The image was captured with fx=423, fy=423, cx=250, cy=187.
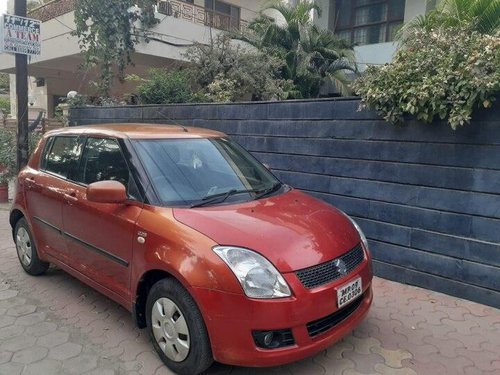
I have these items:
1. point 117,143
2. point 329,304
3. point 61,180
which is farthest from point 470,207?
point 61,180

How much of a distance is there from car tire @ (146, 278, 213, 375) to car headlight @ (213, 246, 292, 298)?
36cm

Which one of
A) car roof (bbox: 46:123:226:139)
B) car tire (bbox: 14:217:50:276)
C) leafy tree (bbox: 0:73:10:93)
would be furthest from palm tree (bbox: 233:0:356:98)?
leafy tree (bbox: 0:73:10:93)

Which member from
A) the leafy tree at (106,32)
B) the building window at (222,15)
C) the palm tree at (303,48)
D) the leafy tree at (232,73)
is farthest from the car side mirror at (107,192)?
the building window at (222,15)

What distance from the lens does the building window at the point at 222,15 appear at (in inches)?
580

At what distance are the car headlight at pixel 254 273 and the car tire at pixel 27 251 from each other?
2.79 m

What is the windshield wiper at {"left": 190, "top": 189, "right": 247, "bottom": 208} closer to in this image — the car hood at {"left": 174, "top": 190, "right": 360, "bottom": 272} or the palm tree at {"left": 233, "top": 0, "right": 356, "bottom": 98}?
the car hood at {"left": 174, "top": 190, "right": 360, "bottom": 272}

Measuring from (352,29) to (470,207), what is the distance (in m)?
12.1

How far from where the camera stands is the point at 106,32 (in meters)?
9.37

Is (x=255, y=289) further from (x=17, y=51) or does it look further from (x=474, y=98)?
(x=17, y=51)

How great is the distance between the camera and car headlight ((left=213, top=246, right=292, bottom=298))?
2.48 meters

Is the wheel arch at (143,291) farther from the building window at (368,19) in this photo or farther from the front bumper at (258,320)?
the building window at (368,19)

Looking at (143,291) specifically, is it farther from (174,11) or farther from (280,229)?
(174,11)

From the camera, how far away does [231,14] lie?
58.0 ft

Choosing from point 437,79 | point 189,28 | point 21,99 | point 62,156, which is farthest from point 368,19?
point 62,156
